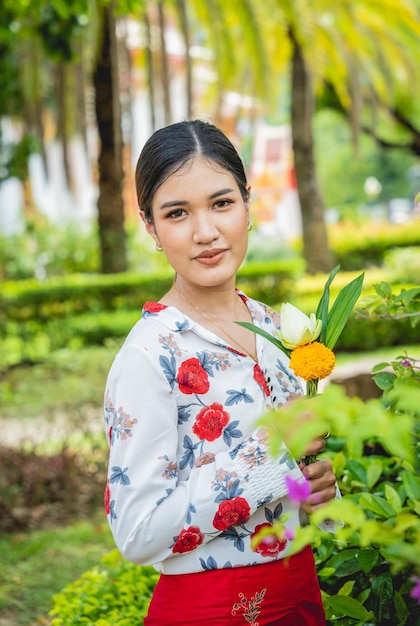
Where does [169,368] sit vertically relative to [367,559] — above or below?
above

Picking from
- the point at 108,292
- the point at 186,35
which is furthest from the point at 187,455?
the point at 108,292

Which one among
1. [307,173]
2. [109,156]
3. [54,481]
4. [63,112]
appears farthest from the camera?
[307,173]

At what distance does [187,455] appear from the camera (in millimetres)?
1578

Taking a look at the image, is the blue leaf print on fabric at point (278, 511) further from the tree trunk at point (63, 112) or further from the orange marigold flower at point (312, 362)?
the tree trunk at point (63, 112)

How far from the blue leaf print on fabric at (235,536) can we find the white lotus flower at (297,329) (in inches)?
14.1

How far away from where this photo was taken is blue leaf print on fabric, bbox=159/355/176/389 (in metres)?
1.55

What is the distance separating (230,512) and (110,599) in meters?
0.96

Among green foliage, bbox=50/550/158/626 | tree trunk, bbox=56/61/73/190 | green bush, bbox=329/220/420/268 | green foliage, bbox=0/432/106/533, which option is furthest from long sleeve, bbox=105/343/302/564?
green bush, bbox=329/220/420/268

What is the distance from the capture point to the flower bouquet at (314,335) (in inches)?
57.2

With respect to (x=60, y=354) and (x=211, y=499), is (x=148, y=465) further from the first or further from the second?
(x=60, y=354)

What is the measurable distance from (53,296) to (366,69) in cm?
668

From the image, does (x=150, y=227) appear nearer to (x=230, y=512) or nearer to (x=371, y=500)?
(x=230, y=512)

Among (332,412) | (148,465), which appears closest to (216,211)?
(148,465)

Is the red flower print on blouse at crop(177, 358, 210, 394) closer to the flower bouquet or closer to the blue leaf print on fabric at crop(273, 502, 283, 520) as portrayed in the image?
the flower bouquet
